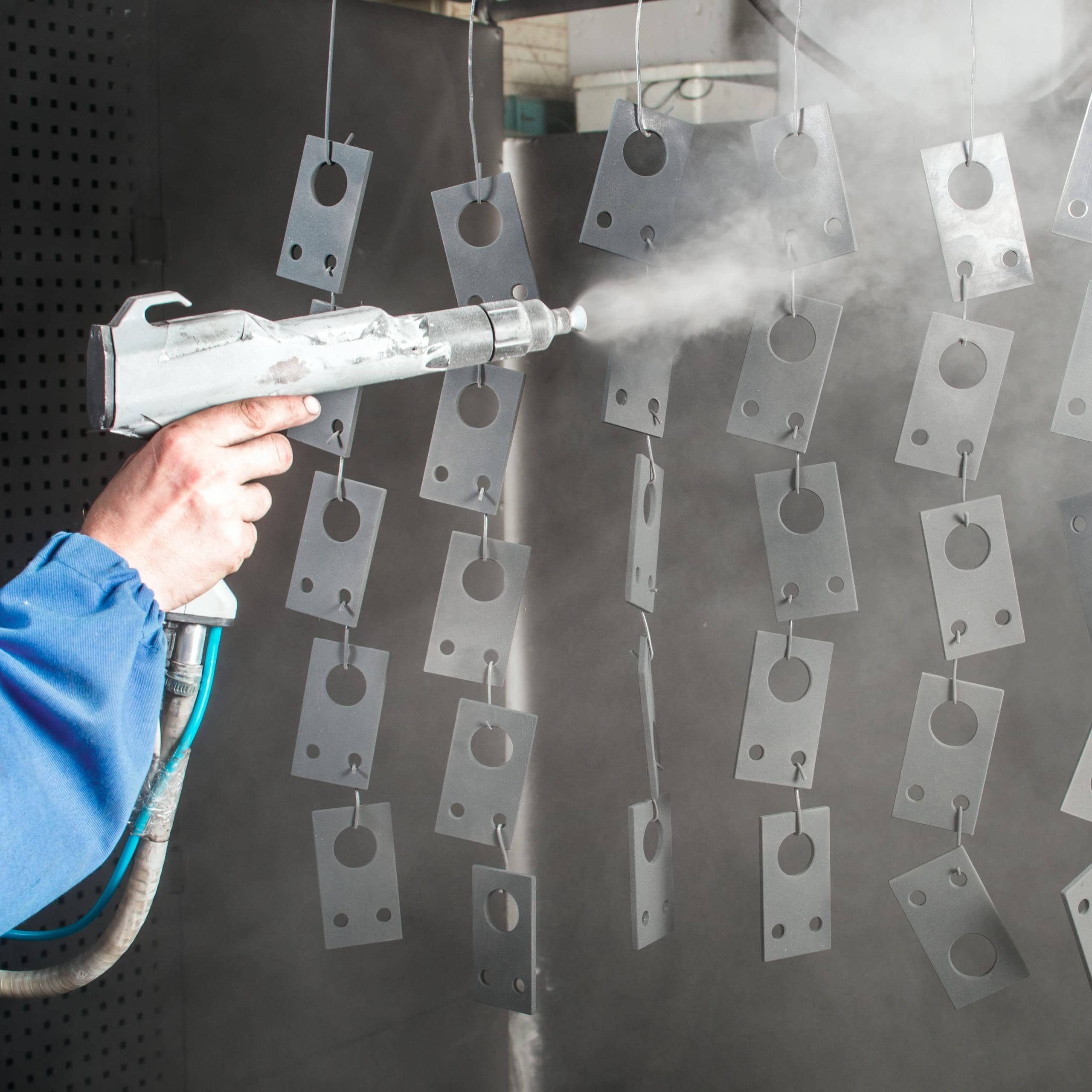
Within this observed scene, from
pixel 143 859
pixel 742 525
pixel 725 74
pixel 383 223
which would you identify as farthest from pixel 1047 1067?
pixel 725 74

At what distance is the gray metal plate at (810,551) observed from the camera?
0.81 meters

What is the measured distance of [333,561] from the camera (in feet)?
2.88

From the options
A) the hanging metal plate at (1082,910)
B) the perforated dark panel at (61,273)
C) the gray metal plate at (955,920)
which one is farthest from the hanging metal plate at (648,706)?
the perforated dark panel at (61,273)

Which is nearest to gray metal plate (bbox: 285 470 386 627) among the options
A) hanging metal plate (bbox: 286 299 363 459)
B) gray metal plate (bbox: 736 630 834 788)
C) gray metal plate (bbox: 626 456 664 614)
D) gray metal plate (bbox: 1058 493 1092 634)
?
hanging metal plate (bbox: 286 299 363 459)

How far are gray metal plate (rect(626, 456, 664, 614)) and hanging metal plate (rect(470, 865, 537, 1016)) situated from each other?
9.9 inches

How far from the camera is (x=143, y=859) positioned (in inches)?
32.2

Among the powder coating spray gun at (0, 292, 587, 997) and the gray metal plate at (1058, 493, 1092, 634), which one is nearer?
the powder coating spray gun at (0, 292, 587, 997)

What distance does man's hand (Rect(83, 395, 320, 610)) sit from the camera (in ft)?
2.21

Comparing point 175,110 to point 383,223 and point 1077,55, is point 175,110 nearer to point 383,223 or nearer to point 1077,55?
point 383,223

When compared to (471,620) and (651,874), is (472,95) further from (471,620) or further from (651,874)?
(651,874)

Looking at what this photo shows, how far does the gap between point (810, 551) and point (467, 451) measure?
294 millimetres

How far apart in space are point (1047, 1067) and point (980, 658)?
1.24 feet

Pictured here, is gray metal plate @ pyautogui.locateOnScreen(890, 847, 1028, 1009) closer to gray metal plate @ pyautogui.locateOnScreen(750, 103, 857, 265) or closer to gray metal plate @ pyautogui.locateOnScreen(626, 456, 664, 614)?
gray metal plate @ pyautogui.locateOnScreen(626, 456, 664, 614)

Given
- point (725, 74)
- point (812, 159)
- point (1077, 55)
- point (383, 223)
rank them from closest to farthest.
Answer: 1. point (1077, 55)
2. point (812, 159)
3. point (383, 223)
4. point (725, 74)
